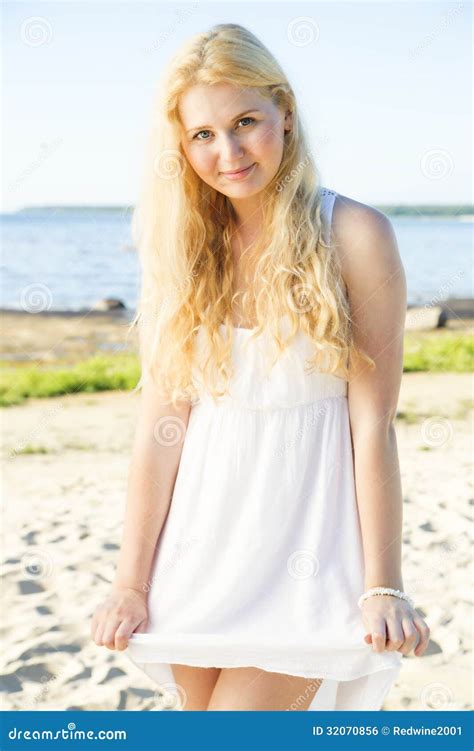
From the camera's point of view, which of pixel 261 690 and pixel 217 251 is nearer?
pixel 261 690

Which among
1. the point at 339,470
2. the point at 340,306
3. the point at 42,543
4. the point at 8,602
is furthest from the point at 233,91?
the point at 42,543

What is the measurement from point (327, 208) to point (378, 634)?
0.80 metres

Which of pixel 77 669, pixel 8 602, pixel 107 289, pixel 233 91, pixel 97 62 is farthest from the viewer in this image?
pixel 97 62

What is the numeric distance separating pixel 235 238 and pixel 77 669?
2071 mm

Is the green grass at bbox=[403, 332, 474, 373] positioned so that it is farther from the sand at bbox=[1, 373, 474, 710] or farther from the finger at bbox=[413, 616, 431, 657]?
the finger at bbox=[413, 616, 431, 657]

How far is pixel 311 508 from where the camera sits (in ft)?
5.39

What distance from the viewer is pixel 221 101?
1561 mm

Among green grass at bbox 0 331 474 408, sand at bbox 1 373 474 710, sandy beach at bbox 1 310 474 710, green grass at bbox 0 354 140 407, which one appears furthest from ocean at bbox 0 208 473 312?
sand at bbox 1 373 474 710

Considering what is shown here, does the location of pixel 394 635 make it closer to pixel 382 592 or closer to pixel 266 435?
pixel 382 592

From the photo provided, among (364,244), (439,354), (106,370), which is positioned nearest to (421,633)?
(364,244)

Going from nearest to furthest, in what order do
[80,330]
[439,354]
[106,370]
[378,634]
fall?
1. [378,634]
2. [106,370]
3. [439,354]
4. [80,330]

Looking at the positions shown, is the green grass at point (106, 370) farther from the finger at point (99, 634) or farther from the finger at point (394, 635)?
the finger at point (394, 635)

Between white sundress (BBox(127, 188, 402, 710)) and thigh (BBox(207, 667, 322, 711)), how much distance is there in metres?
0.04

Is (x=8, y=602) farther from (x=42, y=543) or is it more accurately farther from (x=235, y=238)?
(x=235, y=238)
